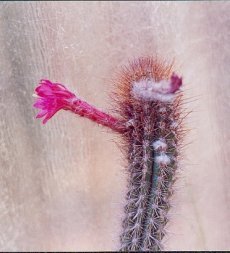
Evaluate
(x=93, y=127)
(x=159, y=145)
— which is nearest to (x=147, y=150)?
(x=159, y=145)

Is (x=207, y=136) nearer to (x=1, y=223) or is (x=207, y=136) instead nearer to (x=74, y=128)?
(x=74, y=128)

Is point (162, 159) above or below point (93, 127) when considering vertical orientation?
below

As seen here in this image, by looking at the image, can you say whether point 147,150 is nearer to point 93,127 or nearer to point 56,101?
point 56,101

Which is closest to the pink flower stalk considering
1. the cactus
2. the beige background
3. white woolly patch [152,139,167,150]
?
the cactus

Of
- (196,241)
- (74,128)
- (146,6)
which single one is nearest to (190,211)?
(196,241)

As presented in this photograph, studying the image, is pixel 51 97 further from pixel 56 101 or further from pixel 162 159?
pixel 162 159

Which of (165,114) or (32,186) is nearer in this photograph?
(165,114)

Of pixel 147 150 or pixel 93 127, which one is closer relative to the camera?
pixel 147 150
